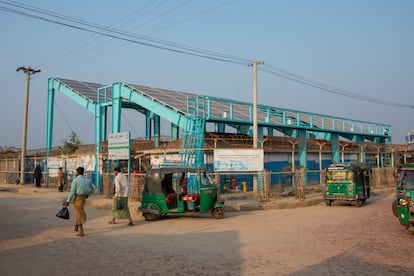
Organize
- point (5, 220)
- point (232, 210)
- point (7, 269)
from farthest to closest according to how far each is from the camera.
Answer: point (232, 210) < point (5, 220) < point (7, 269)

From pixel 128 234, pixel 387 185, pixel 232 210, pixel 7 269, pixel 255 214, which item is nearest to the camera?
pixel 7 269

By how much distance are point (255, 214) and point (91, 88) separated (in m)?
24.6

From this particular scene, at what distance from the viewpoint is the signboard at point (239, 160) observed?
1923cm

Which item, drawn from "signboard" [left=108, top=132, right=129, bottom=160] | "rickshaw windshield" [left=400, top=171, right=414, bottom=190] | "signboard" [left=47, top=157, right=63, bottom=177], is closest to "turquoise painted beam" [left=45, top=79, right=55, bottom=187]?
"signboard" [left=47, top=157, right=63, bottom=177]

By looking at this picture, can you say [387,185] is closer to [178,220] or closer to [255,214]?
[255,214]

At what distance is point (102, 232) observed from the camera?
11195mm

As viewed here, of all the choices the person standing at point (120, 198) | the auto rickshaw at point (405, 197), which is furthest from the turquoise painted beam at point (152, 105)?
the auto rickshaw at point (405, 197)

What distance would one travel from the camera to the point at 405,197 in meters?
9.99

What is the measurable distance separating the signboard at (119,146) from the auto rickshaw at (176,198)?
629 cm

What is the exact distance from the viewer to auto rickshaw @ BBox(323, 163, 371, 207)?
18406 mm

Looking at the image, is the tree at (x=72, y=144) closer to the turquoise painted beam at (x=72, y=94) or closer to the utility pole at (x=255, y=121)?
the turquoise painted beam at (x=72, y=94)

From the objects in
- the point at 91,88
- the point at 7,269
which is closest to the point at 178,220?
the point at 7,269

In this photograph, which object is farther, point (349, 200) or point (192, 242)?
point (349, 200)

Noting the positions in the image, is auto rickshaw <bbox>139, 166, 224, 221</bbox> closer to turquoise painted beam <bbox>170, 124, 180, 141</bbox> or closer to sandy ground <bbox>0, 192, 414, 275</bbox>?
sandy ground <bbox>0, 192, 414, 275</bbox>
